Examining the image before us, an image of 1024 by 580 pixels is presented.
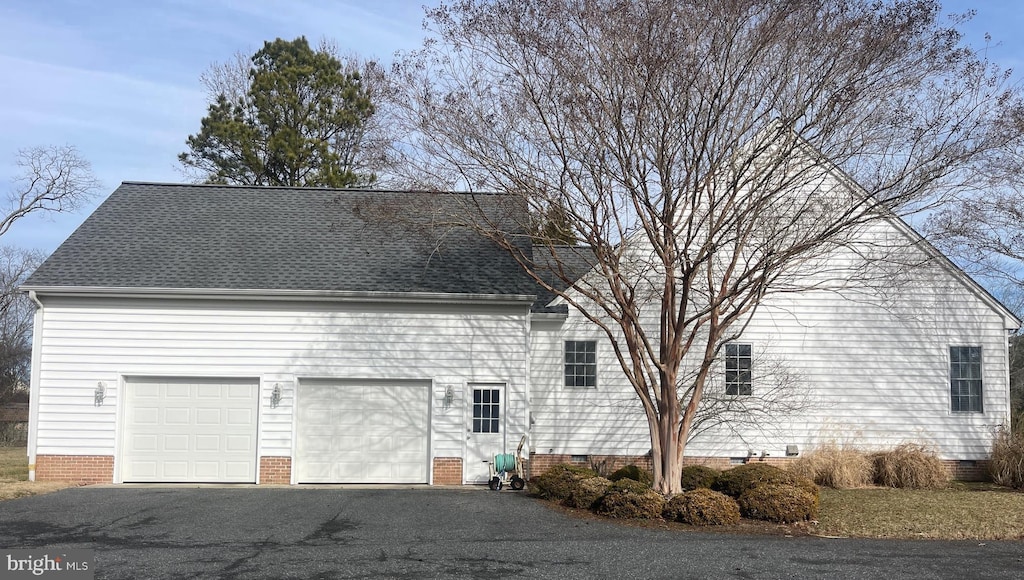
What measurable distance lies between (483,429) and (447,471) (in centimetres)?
105

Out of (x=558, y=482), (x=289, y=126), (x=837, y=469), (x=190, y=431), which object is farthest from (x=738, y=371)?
(x=289, y=126)

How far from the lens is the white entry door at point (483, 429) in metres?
17.3

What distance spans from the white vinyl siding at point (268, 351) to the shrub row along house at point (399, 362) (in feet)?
0.13

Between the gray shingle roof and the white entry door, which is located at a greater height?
the gray shingle roof

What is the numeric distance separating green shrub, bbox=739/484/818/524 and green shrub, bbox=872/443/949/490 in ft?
18.0

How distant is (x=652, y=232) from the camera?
13945mm

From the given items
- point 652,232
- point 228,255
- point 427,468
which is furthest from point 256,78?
point 652,232

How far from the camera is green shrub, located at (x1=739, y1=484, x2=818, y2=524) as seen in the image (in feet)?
41.9

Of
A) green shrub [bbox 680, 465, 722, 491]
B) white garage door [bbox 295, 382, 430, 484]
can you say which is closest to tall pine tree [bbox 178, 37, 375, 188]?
white garage door [bbox 295, 382, 430, 484]

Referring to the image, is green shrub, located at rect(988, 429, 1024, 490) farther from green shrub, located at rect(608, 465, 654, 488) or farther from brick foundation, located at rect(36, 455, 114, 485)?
brick foundation, located at rect(36, 455, 114, 485)

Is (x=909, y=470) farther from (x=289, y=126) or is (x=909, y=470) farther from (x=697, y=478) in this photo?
(x=289, y=126)

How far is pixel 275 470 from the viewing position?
55.7ft

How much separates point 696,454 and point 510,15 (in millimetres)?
10025

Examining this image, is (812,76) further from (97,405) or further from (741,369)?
(97,405)
